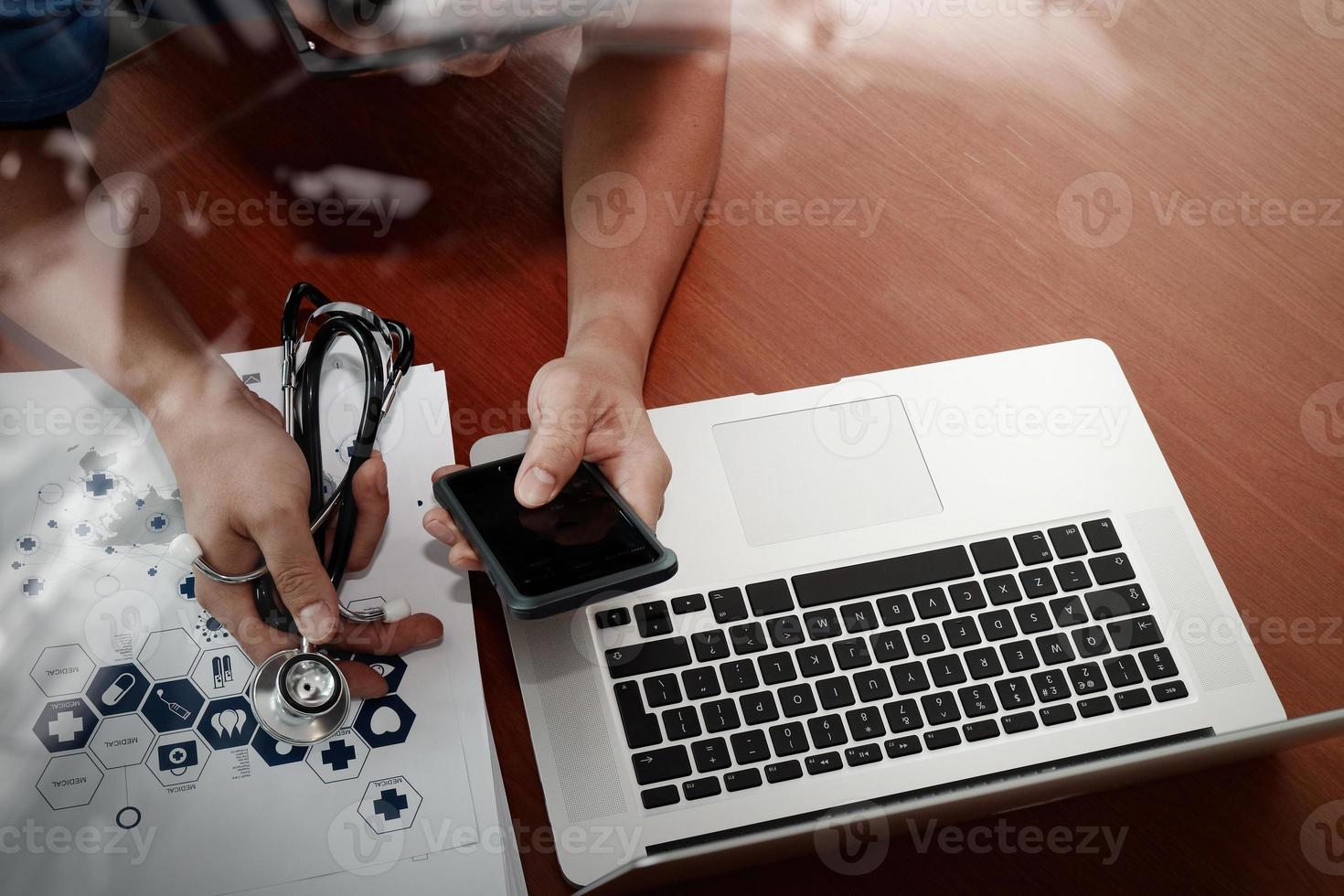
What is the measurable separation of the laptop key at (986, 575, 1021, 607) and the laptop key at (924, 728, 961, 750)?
9 cm

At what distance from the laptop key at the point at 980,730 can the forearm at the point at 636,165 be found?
12.7 inches

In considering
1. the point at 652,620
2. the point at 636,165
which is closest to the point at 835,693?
the point at 652,620

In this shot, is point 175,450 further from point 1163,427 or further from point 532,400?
point 1163,427

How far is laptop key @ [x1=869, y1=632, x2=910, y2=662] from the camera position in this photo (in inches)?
24.9

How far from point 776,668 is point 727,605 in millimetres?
50

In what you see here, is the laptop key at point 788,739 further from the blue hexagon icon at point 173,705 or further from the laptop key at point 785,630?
the blue hexagon icon at point 173,705

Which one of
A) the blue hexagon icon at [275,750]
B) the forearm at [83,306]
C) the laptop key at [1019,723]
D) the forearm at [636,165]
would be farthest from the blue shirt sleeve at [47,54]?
the laptop key at [1019,723]

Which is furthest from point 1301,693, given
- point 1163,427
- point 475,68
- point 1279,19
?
point 475,68

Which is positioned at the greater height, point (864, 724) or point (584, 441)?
point (584, 441)

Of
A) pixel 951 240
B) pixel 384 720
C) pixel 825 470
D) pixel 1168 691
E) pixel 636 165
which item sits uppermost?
pixel 636 165

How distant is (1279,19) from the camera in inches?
36.3

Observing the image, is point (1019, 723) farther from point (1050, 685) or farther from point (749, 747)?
point (749, 747)

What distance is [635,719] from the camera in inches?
23.8

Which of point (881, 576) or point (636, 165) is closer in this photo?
point (881, 576)
